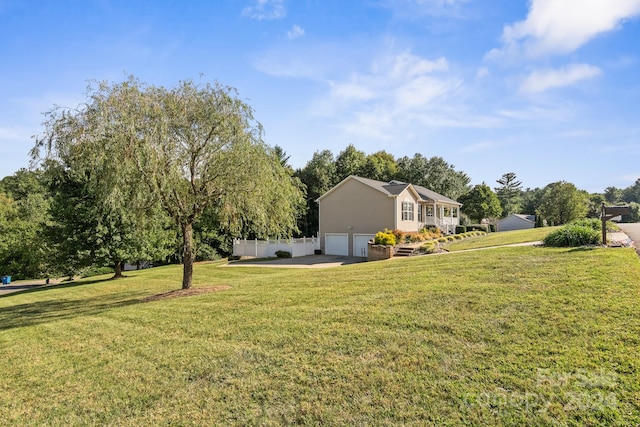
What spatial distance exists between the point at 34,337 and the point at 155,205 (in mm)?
4575

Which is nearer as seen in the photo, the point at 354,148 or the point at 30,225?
the point at 30,225

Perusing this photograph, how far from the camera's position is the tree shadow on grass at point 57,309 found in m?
10.1

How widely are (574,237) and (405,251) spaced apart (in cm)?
945

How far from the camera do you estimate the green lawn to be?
12.1ft

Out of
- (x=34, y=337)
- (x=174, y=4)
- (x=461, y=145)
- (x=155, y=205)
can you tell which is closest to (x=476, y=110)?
(x=461, y=145)

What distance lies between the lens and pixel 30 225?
29.0 m

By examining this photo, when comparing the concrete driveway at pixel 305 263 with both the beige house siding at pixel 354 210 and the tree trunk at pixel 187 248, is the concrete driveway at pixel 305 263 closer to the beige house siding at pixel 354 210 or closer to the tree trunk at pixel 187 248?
the beige house siding at pixel 354 210

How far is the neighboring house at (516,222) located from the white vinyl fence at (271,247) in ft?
115

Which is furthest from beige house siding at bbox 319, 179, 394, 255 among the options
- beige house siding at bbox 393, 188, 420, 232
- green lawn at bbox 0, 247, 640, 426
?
green lawn at bbox 0, 247, 640, 426

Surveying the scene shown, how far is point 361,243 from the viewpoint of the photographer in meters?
26.1

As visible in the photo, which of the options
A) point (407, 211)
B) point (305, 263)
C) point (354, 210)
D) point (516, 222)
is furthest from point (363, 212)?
point (516, 222)

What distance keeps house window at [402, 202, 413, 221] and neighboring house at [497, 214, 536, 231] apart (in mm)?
30396

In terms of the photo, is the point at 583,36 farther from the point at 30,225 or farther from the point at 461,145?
the point at 30,225

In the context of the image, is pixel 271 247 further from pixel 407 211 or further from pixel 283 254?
pixel 407 211
